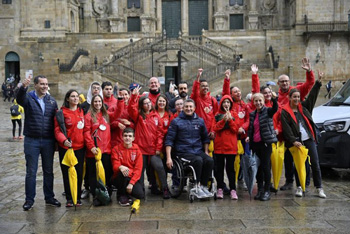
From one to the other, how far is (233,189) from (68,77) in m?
29.2

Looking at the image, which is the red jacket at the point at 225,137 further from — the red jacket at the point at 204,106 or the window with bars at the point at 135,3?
the window with bars at the point at 135,3

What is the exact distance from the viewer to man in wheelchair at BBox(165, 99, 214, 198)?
337 inches

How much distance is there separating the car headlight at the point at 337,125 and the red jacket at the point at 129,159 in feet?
14.2

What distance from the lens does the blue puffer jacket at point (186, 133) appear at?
8.70m

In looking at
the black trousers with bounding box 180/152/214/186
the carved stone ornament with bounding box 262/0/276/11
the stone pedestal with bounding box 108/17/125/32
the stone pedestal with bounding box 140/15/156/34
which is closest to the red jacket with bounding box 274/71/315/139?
the black trousers with bounding box 180/152/214/186

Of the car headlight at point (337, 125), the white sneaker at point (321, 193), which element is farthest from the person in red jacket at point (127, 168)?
the car headlight at point (337, 125)

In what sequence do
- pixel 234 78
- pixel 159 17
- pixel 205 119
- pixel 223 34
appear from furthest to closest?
pixel 159 17
pixel 223 34
pixel 234 78
pixel 205 119

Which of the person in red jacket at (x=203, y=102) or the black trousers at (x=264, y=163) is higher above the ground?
the person in red jacket at (x=203, y=102)

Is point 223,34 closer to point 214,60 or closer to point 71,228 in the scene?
point 214,60

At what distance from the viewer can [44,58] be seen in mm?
40938

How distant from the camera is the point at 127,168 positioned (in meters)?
8.34

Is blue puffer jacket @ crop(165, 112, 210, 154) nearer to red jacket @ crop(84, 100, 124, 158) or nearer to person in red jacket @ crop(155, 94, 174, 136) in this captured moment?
person in red jacket @ crop(155, 94, 174, 136)

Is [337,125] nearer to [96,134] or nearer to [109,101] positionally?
[109,101]

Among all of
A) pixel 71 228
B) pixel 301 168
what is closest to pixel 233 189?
pixel 301 168
